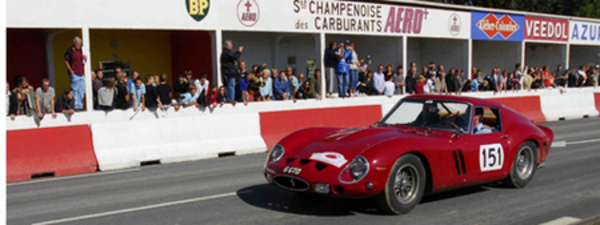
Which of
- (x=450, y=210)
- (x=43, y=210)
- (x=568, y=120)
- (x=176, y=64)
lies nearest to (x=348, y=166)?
(x=450, y=210)

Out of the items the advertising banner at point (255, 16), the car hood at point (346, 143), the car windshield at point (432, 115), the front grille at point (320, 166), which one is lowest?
the front grille at point (320, 166)

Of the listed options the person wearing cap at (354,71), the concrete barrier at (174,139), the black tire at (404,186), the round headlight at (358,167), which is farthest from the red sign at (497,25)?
the round headlight at (358,167)

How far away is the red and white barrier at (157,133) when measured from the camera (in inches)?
391

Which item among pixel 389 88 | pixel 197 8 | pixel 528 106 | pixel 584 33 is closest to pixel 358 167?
pixel 197 8

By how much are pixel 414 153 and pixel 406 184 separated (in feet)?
1.16

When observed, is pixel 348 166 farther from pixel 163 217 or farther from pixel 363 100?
pixel 363 100

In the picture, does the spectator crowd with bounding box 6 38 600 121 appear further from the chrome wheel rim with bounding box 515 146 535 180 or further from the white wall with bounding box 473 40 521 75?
the chrome wheel rim with bounding box 515 146 535 180

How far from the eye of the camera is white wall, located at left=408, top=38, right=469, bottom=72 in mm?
25233

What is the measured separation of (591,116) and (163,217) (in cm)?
2054

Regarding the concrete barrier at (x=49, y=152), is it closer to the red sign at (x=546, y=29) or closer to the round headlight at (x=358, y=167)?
the round headlight at (x=358, y=167)

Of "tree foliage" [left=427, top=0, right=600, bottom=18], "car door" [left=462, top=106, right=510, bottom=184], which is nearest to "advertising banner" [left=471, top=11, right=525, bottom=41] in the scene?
"car door" [left=462, top=106, right=510, bottom=184]

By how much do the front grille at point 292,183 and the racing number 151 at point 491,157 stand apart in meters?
2.42

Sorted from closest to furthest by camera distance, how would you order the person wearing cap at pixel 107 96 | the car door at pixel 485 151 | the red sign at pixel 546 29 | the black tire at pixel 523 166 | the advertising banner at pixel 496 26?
the car door at pixel 485 151 → the black tire at pixel 523 166 → the person wearing cap at pixel 107 96 → the advertising banner at pixel 496 26 → the red sign at pixel 546 29

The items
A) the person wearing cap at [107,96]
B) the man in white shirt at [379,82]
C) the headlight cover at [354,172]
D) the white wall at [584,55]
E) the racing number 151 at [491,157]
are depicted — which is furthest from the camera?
the white wall at [584,55]
